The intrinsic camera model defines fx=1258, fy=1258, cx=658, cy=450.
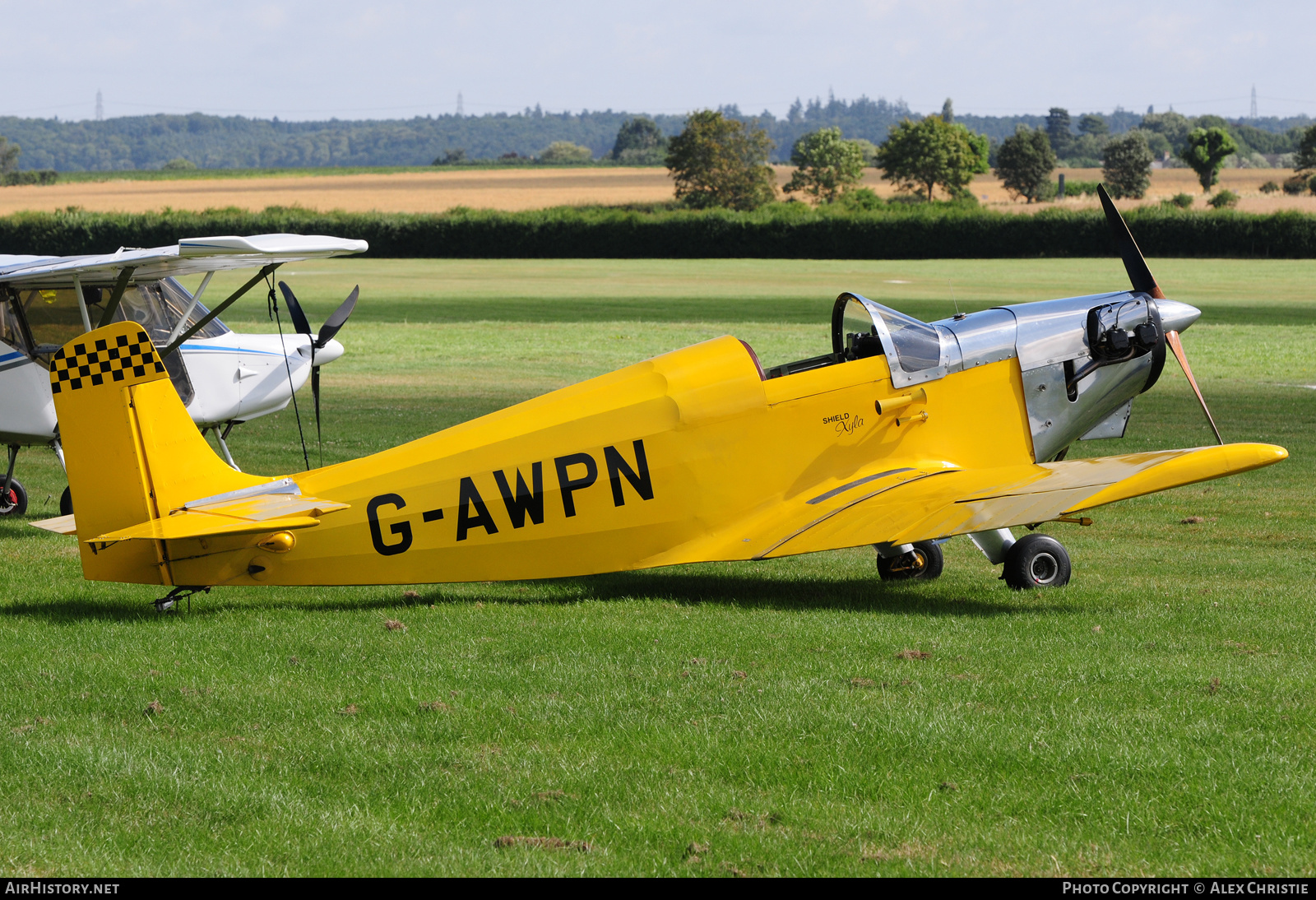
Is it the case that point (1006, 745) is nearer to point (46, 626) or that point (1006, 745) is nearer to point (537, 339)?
point (46, 626)

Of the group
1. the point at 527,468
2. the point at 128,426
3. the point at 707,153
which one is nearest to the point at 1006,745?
the point at 527,468

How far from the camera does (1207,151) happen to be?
126m

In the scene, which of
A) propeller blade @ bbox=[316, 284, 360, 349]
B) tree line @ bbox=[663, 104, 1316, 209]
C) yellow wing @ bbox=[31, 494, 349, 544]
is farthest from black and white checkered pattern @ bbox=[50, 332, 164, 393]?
tree line @ bbox=[663, 104, 1316, 209]

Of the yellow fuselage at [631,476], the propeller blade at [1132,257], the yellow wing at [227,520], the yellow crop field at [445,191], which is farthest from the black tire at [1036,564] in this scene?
the yellow crop field at [445,191]

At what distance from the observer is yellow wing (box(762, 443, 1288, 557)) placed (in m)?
8.48

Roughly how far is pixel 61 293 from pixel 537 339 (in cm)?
2402

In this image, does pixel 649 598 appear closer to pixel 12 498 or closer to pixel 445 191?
pixel 12 498

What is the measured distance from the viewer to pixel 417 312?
154 feet

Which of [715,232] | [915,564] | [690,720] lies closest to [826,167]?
[715,232]

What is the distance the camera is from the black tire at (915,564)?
990 cm

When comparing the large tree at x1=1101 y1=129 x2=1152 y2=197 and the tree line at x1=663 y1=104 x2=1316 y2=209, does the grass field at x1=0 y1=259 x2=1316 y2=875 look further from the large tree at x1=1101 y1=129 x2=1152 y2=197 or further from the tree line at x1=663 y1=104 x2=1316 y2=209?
the large tree at x1=1101 y1=129 x2=1152 y2=197

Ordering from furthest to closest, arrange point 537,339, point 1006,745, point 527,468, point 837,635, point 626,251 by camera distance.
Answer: point 626,251 → point 537,339 → point 527,468 → point 837,635 → point 1006,745

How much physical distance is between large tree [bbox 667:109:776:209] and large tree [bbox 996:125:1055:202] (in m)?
27.1

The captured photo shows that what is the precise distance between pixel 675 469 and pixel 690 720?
2729mm
